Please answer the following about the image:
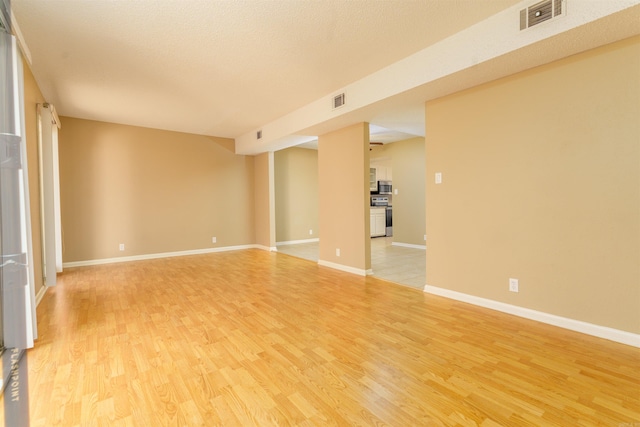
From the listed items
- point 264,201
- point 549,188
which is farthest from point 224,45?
point 264,201

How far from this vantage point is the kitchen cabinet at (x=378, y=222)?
28.8ft

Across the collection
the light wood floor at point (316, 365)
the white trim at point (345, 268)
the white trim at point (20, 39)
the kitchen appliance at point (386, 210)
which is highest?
the white trim at point (20, 39)

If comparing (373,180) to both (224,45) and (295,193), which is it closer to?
(295,193)

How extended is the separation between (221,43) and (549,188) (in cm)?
335

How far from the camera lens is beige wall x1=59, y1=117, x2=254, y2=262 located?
5.33m

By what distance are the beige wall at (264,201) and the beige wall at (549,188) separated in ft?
14.1

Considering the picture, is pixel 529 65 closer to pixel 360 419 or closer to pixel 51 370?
pixel 360 419

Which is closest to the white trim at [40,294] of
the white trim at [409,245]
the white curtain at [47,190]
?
the white curtain at [47,190]

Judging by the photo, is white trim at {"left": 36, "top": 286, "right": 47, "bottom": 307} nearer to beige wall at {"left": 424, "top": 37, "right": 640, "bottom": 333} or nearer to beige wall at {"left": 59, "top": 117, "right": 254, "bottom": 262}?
beige wall at {"left": 59, "top": 117, "right": 254, "bottom": 262}

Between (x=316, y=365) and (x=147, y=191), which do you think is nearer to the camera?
(x=316, y=365)

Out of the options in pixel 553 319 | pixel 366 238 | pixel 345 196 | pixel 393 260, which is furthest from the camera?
pixel 393 260

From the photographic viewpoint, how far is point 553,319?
8.44ft

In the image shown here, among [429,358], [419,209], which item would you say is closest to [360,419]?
[429,358]

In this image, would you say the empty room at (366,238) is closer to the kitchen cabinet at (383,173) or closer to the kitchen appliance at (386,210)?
the kitchen appliance at (386,210)
